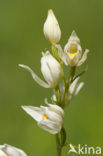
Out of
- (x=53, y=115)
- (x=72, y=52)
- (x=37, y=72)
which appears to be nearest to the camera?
(x=53, y=115)

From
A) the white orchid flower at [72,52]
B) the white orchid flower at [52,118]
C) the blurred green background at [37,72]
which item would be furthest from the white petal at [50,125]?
the blurred green background at [37,72]

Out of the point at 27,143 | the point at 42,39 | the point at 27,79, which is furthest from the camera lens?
the point at 42,39

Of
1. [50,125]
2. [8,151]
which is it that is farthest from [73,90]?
[8,151]

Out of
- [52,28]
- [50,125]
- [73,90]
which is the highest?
[52,28]

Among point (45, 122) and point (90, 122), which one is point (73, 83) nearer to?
point (45, 122)

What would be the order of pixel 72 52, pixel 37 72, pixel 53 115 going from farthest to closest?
pixel 37 72
pixel 72 52
pixel 53 115

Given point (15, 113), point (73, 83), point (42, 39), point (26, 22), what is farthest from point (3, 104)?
point (73, 83)

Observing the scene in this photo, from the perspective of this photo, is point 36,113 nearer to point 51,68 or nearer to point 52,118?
point 52,118

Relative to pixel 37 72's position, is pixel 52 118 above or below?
below
